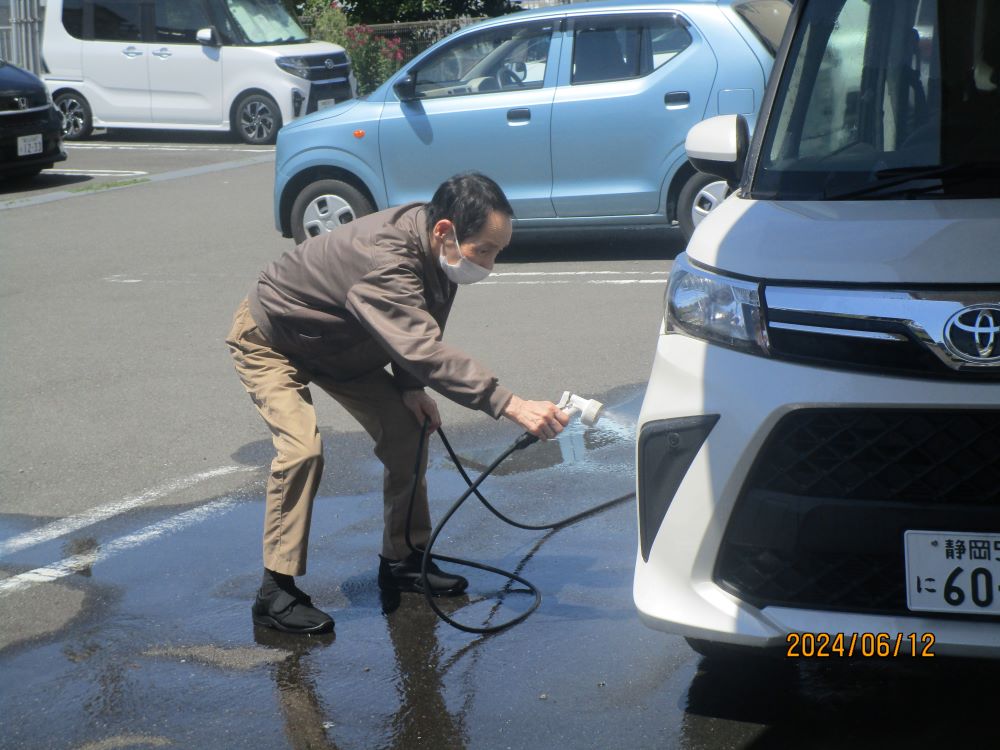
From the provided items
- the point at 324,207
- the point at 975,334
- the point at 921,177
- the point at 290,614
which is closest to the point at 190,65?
the point at 324,207

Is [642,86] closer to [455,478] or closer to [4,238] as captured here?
[455,478]

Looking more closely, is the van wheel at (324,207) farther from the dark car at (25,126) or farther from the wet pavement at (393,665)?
the dark car at (25,126)

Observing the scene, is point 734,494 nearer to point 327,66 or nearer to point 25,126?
point 25,126

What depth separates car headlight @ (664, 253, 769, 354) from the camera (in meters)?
2.96

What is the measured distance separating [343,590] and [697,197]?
19.0ft

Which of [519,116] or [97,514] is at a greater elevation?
[519,116]

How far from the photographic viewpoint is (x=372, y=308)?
3.64 meters

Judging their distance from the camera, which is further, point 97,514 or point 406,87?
point 406,87

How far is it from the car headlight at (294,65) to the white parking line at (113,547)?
46.9 feet

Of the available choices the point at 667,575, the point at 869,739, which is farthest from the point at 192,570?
the point at 869,739

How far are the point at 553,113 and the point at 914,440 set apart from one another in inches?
282

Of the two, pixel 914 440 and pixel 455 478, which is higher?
pixel 914 440

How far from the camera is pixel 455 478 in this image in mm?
5441

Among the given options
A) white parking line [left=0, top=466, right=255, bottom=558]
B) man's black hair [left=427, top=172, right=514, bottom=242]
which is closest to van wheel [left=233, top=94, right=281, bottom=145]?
white parking line [left=0, top=466, right=255, bottom=558]
